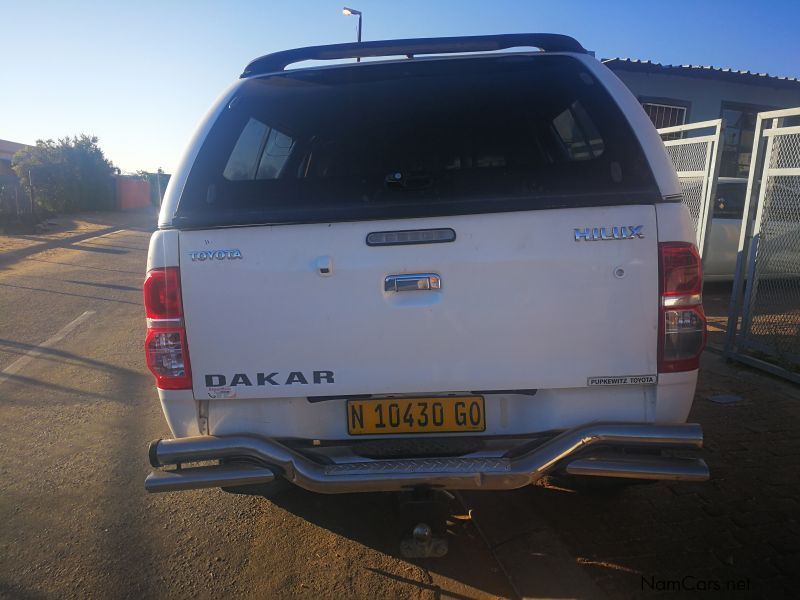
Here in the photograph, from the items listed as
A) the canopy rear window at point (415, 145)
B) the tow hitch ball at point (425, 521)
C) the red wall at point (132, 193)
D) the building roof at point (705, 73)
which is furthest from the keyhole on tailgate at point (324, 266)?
the red wall at point (132, 193)

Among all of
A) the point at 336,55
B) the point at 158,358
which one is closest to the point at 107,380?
the point at 158,358

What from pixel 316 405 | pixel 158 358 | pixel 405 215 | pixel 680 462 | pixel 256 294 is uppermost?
pixel 405 215

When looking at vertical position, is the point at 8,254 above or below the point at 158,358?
below

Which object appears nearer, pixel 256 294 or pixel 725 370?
pixel 256 294

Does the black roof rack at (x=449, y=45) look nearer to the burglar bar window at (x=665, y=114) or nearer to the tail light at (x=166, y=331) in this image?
the tail light at (x=166, y=331)

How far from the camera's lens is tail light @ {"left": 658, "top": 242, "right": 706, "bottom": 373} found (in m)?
2.32

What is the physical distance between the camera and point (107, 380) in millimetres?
5668

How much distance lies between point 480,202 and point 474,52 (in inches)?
37.3

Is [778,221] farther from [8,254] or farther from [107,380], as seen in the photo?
[8,254]

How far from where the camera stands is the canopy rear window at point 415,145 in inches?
94.7

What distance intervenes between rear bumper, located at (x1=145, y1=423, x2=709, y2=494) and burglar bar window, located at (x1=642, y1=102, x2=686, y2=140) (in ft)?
41.3

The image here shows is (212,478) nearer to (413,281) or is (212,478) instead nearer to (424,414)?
(424,414)
